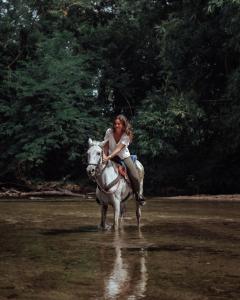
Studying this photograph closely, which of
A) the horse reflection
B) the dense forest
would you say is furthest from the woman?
the dense forest

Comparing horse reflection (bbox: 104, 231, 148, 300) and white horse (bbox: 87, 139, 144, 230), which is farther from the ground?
white horse (bbox: 87, 139, 144, 230)

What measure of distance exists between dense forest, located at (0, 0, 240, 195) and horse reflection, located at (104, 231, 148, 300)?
18.2 metres

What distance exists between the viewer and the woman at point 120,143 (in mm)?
11867

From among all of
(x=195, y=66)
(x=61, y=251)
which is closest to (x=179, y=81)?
(x=195, y=66)

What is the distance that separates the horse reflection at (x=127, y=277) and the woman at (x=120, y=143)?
371 centimetres

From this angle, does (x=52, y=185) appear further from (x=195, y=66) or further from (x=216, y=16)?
(x=216, y=16)

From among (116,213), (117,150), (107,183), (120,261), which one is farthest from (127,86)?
(120,261)

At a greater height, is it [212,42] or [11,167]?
[212,42]

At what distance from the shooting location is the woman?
11867mm

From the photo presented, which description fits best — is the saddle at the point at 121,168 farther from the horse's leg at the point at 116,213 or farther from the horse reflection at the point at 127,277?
the horse reflection at the point at 127,277

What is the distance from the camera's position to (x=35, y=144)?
107 feet

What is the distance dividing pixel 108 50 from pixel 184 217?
2463 cm

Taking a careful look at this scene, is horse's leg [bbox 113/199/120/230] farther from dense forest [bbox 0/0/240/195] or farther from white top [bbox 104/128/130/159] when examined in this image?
dense forest [bbox 0/0/240/195]

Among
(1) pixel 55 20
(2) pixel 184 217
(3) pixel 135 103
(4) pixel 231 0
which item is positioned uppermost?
(1) pixel 55 20
